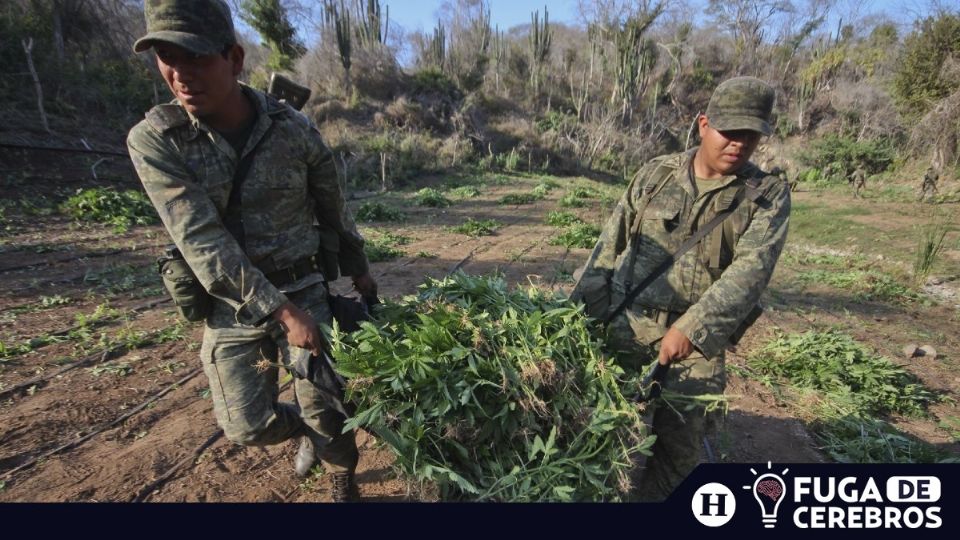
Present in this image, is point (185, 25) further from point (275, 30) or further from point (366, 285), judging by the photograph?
point (275, 30)

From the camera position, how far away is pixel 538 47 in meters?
37.6

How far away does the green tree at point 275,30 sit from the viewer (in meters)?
26.5

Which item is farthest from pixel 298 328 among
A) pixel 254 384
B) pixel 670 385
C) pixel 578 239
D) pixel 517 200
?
pixel 517 200

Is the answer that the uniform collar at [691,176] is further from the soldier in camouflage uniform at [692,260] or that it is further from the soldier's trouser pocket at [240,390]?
the soldier's trouser pocket at [240,390]

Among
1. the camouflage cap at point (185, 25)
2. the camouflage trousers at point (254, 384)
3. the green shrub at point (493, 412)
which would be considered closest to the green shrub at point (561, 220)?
the camouflage trousers at point (254, 384)

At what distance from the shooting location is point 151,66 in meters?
18.7

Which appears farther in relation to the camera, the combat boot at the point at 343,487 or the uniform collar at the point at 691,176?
the combat boot at the point at 343,487

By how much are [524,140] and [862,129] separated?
58.6 feet

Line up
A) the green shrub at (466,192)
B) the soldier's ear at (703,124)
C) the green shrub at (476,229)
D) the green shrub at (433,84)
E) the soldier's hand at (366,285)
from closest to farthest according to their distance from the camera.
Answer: the soldier's ear at (703,124)
the soldier's hand at (366,285)
the green shrub at (476,229)
the green shrub at (466,192)
the green shrub at (433,84)

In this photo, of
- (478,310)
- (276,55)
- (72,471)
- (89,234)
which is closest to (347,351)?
(478,310)

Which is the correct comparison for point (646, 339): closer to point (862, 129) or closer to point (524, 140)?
point (524, 140)

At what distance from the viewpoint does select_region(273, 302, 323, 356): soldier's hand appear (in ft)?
7.20

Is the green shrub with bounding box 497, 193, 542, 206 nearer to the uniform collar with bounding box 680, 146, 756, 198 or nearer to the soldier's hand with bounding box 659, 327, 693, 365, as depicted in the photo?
the uniform collar with bounding box 680, 146, 756, 198

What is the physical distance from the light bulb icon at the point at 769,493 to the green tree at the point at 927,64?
17052 millimetres
